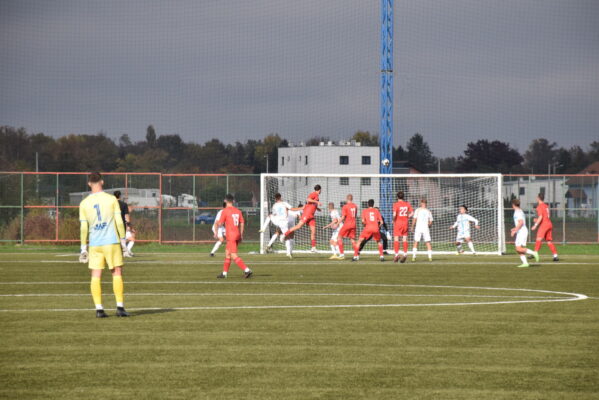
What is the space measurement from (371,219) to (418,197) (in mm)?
12950

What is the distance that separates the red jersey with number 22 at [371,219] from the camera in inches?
1105

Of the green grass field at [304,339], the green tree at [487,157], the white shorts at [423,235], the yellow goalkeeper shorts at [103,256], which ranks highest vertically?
the green tree at [487,157]

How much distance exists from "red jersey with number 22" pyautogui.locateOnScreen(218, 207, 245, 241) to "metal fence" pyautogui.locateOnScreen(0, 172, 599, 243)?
18641mm

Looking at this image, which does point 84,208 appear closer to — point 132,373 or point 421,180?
point 132,373

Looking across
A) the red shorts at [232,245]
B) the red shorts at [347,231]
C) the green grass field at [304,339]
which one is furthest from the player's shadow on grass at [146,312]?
the red shorts at [347,231]

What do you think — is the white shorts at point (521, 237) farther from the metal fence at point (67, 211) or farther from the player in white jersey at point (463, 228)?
the metal fence at point (67, 211)

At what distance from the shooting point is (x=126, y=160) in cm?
12550

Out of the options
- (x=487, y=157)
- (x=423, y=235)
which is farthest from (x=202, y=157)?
(x=423, y=235)

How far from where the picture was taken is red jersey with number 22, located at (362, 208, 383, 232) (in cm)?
2806

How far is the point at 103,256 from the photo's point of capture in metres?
13.2

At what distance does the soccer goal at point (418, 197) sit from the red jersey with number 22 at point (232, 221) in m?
14.4

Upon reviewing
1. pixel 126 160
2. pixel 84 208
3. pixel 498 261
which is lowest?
pixel 498 261

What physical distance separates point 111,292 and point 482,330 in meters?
8.51

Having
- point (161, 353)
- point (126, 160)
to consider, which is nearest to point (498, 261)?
point (161, 353)
